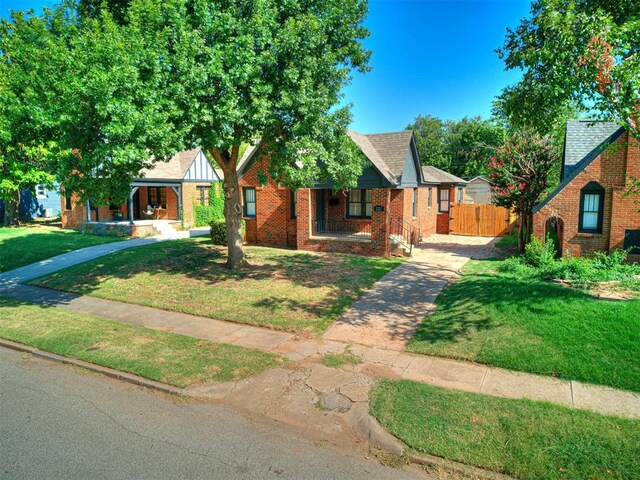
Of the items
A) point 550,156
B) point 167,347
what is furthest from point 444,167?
point 167,347

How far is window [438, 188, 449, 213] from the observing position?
2798 cm

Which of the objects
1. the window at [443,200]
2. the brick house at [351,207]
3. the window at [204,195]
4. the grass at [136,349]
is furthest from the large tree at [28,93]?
the window at [443,200]

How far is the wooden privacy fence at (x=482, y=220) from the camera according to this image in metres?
26.3

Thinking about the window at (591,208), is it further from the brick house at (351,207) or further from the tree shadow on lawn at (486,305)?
the brick house at (351,207)

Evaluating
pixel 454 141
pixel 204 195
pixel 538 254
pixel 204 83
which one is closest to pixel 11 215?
pixel 204 195

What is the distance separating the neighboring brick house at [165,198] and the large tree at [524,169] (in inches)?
752

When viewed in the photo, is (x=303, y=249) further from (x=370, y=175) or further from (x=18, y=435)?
(x=18, y=435)

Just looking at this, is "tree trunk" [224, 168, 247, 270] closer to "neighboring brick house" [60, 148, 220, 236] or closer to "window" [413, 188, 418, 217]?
"window" [413, 188, 418, 217]

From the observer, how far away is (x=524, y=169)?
59.9 ft

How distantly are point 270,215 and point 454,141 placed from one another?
40.2 meters

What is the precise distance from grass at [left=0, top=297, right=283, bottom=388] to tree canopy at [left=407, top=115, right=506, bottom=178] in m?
41.0

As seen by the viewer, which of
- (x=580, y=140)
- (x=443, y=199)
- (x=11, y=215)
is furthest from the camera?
(x=11, y=215)

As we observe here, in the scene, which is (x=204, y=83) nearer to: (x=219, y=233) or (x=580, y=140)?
(x=219, y=233)

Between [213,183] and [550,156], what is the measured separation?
21.3 meters
